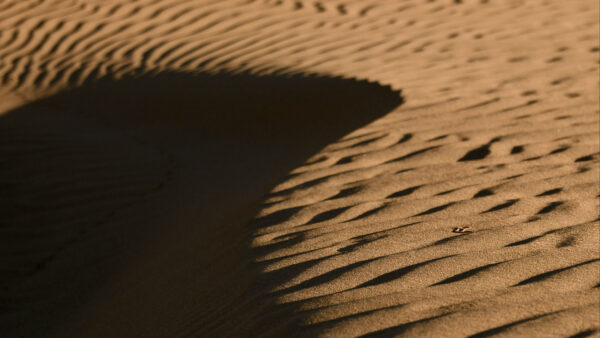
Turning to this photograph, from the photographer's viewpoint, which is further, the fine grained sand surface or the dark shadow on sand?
the dark shadow on sand

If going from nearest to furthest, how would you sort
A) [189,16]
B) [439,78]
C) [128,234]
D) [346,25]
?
[128,234] < [439,78] < [346,25] < [189,16]

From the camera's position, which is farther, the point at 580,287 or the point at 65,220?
the point at 65,220

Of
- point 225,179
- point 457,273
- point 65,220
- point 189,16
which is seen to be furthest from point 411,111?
point 189,16

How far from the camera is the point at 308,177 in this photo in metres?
4.01

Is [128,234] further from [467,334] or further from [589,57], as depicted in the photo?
[589,57]

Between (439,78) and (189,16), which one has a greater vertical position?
(189,16)

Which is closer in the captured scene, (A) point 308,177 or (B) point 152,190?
(A) point 308,177

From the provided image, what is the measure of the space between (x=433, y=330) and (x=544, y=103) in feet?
10.7

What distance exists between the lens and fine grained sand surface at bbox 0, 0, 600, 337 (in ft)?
8.09

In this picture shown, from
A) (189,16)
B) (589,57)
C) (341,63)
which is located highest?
(189,16)

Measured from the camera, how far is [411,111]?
5098 mm

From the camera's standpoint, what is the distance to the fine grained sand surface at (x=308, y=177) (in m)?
2.46

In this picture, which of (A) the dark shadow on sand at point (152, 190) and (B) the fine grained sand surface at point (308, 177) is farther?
(A) the dark shadow on sand at point (152, 190)

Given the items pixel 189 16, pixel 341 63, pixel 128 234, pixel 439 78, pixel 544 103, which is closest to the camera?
pixel 128 234
